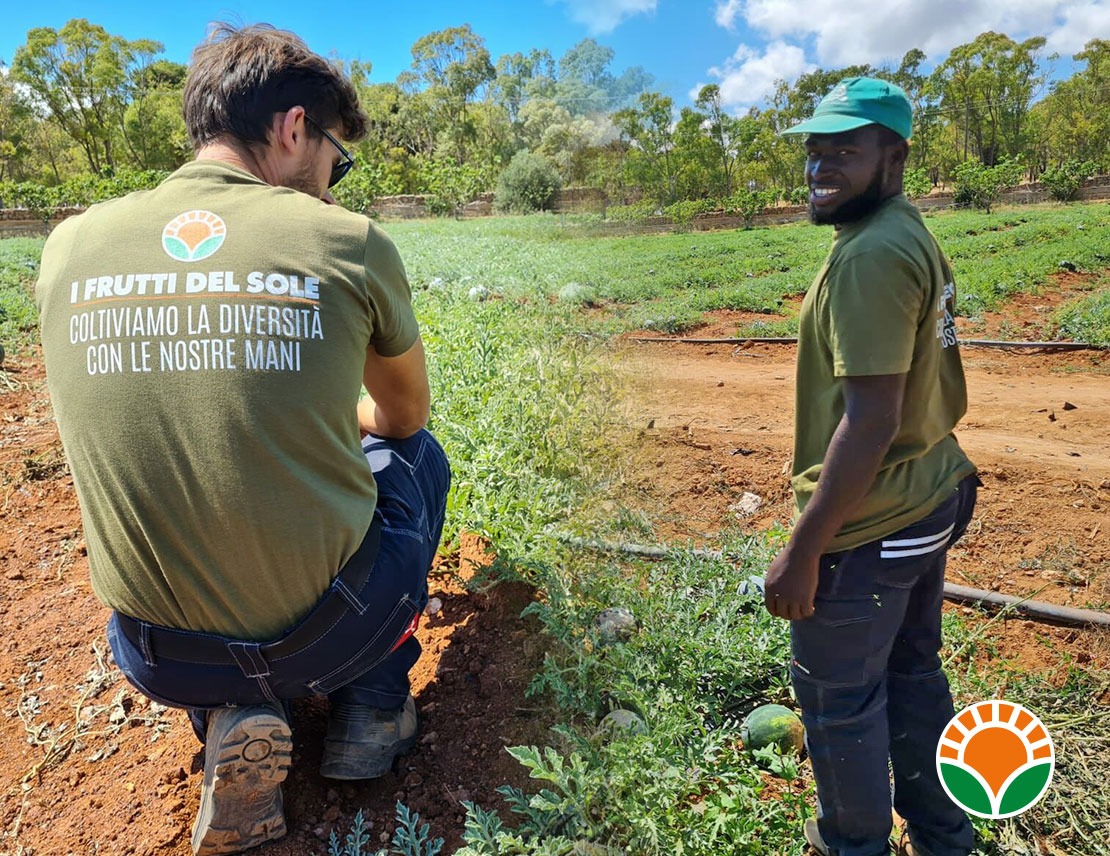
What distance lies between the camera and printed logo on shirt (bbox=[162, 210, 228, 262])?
1.46 m

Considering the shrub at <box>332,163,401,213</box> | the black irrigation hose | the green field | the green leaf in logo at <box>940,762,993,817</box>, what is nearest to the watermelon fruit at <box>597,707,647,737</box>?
the green field

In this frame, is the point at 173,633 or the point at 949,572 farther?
the point at 949,572

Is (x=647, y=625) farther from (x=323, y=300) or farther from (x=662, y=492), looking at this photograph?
(x=662, y=492)

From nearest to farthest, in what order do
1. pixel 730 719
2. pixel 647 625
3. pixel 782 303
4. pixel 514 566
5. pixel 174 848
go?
pixel 174 848
pixel 730 719
pixel 647 625
pixel 514 566
pixel 782 303

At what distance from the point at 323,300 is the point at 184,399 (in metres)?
0.33

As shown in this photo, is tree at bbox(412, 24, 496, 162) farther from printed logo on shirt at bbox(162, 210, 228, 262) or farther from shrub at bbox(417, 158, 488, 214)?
printed logo on shirt at bbox(162, 210, 228, 262)

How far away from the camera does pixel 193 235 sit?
148cm

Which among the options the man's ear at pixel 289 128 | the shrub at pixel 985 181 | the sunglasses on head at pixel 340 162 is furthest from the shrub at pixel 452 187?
the man's ear at pixel 289 128

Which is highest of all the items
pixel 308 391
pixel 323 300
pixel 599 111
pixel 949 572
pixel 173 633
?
pixel 599 111

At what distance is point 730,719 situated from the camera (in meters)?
2.07

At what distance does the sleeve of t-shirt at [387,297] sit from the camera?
5.22 feet

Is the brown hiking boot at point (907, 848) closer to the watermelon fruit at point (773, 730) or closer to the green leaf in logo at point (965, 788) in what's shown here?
the green leaf in logo at point (965, 788)

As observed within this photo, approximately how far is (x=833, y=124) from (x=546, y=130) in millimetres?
37276

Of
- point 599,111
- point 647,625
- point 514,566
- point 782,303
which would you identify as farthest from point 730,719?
point 599,111
